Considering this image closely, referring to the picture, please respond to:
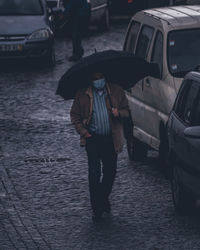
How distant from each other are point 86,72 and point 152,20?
121 inches

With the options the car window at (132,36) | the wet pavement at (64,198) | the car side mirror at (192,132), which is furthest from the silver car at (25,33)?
the car side mirror at (192,132)

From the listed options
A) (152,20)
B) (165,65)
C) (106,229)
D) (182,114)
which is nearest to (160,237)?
(106,229)

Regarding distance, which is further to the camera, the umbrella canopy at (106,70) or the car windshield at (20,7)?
the car windshield at (20,7)

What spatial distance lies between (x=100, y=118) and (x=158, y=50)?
2.72 meters

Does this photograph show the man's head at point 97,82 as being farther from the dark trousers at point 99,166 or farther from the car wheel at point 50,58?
the car wheel at point 50,58

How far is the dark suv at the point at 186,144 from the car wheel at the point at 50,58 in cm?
1166

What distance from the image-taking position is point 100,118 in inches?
388

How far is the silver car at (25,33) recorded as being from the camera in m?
21.5

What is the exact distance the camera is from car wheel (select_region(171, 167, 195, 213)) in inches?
394

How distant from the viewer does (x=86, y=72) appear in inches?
390

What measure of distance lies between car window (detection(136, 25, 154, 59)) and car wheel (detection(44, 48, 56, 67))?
9.01 meters

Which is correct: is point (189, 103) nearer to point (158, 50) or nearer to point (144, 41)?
point (158, 50)

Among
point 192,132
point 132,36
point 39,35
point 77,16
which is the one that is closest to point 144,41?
point 132,36

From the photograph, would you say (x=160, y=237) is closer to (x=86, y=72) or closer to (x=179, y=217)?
(x=179, y=217)
